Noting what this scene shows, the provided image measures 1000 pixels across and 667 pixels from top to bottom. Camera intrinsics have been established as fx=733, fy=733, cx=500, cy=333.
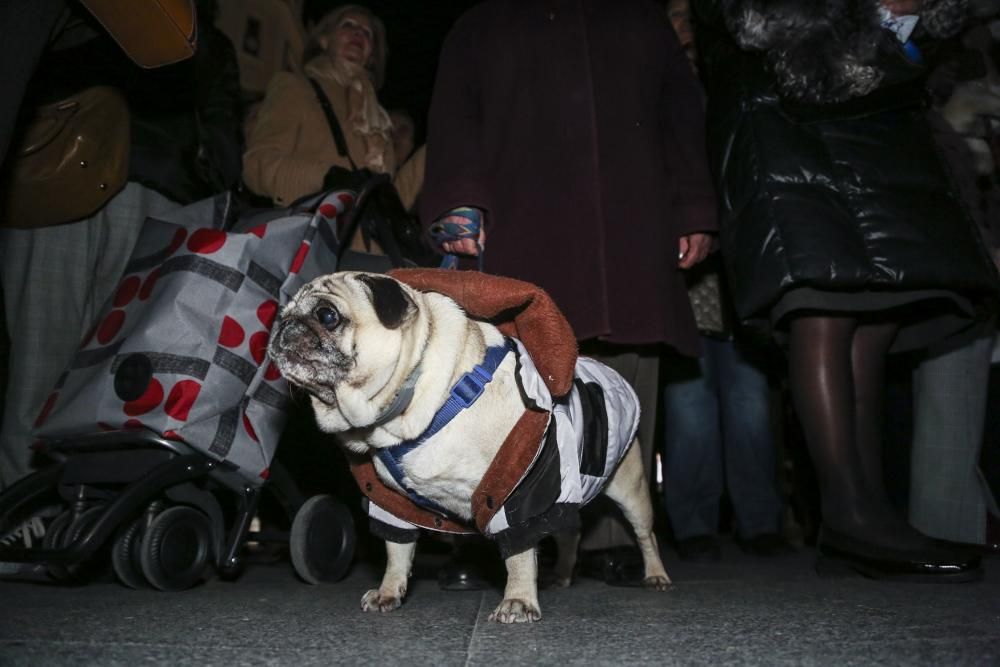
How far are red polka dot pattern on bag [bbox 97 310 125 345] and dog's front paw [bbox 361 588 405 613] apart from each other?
99 cm

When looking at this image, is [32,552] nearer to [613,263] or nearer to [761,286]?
[613,263]

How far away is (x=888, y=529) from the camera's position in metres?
1.84

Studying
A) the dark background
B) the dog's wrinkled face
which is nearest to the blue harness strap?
the dog's wrinkled face

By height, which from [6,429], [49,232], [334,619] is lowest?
[334,619]

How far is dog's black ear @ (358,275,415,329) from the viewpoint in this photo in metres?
1.54

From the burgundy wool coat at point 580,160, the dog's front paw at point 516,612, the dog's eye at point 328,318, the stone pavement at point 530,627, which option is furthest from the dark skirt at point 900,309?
the dog's eye at point 328,318

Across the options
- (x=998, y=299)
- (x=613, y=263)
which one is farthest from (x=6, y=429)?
(x=998, y=299)

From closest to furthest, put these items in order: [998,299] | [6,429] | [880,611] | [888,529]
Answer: [880,611], [888,529], [998,299], [6,429]

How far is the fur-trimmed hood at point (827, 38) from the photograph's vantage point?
1.90 metres

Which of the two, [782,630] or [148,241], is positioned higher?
[148,241]

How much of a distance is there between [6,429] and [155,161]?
3.17 feet

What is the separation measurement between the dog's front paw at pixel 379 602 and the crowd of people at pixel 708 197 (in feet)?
1.43

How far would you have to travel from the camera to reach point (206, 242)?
201 centimetres

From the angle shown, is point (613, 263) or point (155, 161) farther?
point (155, 161)
